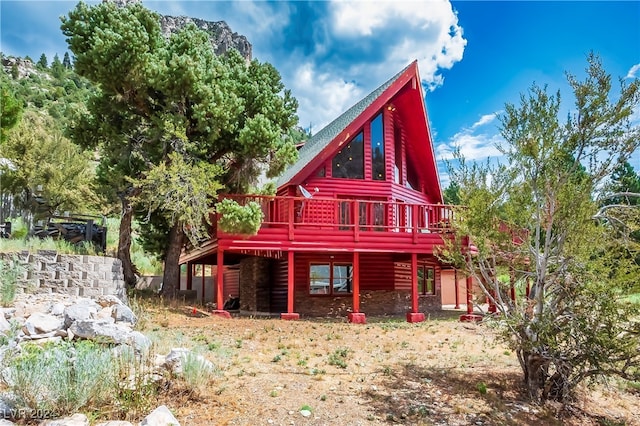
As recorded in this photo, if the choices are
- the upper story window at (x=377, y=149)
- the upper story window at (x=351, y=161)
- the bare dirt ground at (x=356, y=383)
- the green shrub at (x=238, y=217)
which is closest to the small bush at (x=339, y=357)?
the bare dirt ground at (x=356, y=383)

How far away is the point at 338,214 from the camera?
45.7ft

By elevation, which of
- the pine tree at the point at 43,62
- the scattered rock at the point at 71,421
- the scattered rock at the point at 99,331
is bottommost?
the scattered rock at the point at 71,421

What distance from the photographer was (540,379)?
6574 mm

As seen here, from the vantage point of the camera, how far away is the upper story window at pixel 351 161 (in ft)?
50.1

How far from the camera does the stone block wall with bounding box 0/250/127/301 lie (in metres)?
7.82

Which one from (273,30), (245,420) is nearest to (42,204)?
(273,30)

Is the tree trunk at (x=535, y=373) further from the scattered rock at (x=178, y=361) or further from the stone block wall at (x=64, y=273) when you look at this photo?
the stone block wall at (x=64, y=273)

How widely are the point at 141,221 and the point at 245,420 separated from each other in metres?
10.6

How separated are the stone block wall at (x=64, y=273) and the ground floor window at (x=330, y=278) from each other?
706cm

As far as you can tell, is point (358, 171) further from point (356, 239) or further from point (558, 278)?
point (558, 278)

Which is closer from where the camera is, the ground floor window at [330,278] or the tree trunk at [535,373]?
the tree trunk at [535,373]

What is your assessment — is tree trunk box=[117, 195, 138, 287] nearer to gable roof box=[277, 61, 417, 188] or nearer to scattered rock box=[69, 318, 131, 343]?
gable roof box=[277, 61, 417, 188]

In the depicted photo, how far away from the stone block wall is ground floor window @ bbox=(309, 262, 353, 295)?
7.06m

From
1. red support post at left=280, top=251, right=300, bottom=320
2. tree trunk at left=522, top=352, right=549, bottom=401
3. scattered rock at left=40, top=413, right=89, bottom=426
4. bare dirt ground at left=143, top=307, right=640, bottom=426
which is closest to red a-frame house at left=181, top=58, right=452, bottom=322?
red support post at left=280, top=251, right=300, bottom=320
